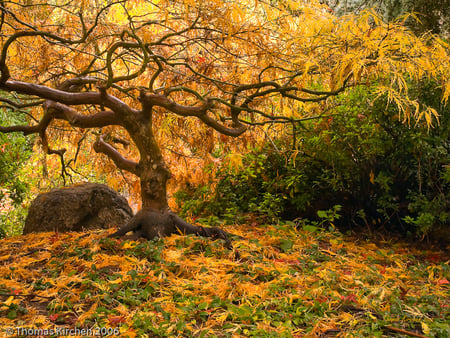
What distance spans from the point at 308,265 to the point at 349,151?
1428 millimetres

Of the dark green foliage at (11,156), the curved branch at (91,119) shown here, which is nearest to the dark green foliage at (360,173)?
the curved branch at (91,119)

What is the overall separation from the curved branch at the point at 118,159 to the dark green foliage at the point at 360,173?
43.1 inches

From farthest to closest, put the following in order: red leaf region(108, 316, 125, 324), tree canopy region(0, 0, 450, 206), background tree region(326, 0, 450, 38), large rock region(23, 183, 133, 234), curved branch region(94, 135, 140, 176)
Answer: background tree region(326, 0, 450, 38)
large rock region(23, 183, 133, 234)
curved branch region(94, 135, 140, 176)
tree canopy region(0, 0, 450, 206)
red leaf region(108, 316, 125, 324)

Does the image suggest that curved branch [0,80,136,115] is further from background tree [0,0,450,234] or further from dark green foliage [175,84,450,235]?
dark green foliage [175,84,450,235]

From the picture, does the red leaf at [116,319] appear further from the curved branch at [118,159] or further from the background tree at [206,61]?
the curved branch at [118,159]

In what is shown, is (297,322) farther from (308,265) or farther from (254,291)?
(308,265)

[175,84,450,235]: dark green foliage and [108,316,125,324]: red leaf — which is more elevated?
[175,84,450,235]: dark green foliage

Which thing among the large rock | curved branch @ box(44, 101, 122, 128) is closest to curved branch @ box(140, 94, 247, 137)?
curved branch @ box(44, 101, 122, 128)

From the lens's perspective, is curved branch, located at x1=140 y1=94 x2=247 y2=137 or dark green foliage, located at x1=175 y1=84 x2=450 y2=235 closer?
curved branch, located at x1=140 y1=94 x2=247 y2=137

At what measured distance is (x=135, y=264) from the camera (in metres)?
2.48

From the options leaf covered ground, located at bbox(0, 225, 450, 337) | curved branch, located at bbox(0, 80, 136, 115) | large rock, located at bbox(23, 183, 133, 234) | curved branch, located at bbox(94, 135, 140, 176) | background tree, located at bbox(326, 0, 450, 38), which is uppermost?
background tree, located at bbox(326, 0, 450, 38)

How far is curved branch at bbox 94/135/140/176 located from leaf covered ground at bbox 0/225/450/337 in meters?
0.64

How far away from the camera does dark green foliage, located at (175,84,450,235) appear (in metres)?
3.36

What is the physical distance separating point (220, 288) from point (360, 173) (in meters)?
2.10
